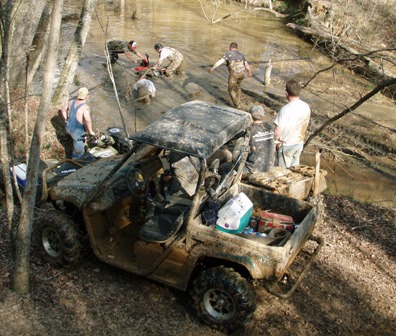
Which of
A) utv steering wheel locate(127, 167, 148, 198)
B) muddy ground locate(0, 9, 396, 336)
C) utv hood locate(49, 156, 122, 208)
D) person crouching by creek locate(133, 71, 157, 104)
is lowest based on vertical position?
person crouching by creek locate(133, 71, 157, 104)

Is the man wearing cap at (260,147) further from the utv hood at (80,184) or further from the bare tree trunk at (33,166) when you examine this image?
the bare tree trunk at (33,166)

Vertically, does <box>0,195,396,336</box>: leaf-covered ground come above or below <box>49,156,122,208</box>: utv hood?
below

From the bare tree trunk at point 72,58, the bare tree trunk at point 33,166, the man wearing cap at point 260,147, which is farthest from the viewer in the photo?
the bare tree trunk at point 72,58

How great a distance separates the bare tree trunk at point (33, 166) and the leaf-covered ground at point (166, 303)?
288mm

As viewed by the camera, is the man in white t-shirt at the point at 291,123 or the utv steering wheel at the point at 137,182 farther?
the man in white t-shirt at the point at 291,123

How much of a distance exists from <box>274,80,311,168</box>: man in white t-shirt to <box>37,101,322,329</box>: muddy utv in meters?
1.24

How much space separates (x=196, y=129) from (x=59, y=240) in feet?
7.22

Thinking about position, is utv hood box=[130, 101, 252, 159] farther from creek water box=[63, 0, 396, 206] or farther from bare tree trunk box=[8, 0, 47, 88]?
bare tree trunk box=[8, 0, 47, 88]

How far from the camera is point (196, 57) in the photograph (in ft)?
60.0

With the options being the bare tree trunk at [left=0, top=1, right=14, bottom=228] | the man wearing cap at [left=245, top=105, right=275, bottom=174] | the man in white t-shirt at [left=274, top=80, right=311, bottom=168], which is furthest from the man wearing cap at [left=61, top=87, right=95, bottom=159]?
the man in white t-shirt at [left=274, top=80, right=311, bottom=168]

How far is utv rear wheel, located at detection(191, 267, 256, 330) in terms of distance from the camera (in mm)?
4492

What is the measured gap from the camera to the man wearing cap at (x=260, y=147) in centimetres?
668

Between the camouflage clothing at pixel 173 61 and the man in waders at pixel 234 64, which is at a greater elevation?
the man in waders at pixel 234 64

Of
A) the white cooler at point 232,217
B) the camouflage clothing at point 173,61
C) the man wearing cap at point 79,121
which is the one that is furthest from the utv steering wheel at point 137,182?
the camouflage clothing at point 173,61
